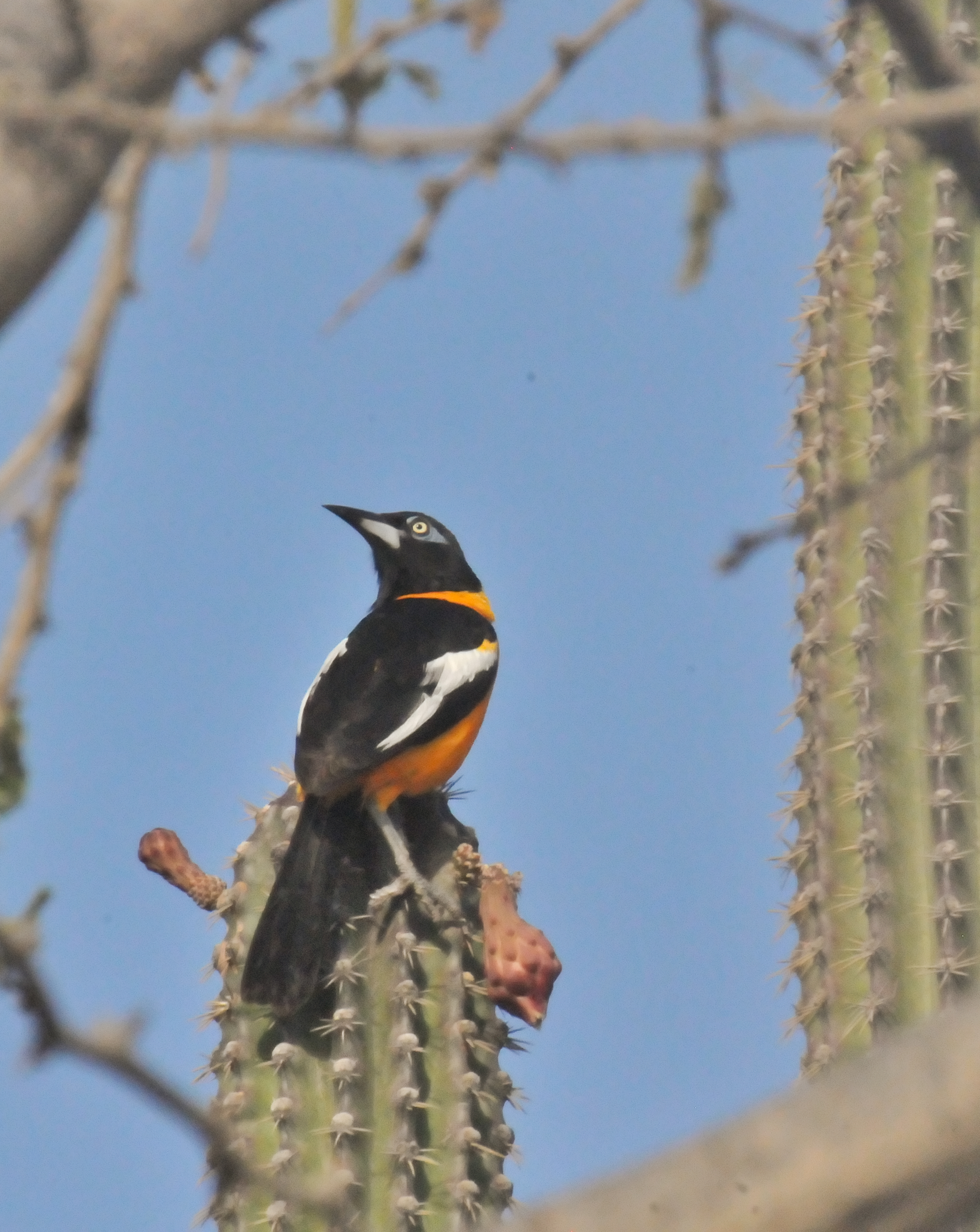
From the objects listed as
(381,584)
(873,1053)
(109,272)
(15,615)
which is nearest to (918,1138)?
(873,1053)

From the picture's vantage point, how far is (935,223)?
4.62 m

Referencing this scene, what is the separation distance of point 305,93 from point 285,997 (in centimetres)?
254

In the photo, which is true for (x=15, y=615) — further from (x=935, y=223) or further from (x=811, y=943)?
(x=935, y=223)

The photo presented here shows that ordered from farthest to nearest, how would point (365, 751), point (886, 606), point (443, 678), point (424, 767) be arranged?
point (443, 678), point (424, 767), point (365, 751), point (886, 606)

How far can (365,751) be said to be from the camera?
15.8ft

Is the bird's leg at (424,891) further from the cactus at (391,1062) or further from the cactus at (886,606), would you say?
the cactus at (886,606)

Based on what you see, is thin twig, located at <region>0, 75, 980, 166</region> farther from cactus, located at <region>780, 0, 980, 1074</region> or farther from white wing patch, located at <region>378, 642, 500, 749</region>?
white wing patch, located at <region>378, 642, 500, 749</region>

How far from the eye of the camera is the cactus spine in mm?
3738

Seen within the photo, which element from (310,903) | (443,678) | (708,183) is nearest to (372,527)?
(443,678)

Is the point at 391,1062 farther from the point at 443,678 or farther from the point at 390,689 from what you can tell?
the point at 443,678

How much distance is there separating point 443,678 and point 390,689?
0.71 feet

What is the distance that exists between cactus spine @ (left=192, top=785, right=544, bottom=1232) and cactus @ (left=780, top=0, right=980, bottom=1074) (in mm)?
796

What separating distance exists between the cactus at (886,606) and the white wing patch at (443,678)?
1174 millimetres

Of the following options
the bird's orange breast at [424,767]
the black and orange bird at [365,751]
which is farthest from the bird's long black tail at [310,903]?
the bird's orange breast at [424,767]
